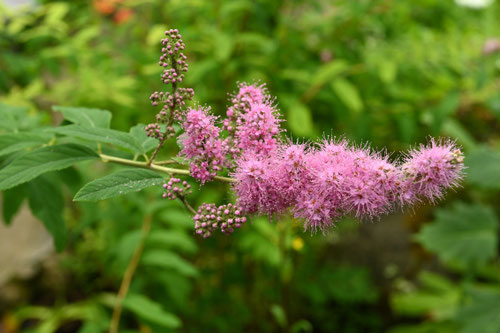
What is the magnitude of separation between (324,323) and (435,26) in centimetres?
278

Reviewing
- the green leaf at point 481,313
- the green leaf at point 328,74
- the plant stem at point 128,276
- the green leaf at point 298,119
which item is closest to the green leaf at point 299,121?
the green leaf at point 298,119

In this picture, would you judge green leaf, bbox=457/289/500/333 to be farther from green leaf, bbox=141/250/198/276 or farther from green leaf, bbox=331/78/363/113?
green leaf, bbox=141/250/198/276

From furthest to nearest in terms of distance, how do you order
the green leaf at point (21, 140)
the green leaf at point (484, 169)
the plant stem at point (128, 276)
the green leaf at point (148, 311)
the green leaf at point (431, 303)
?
the green leaf at point (431, 303), the green leaf at point (484, 169), the plant stem at point (128, 276), the green leaf at point (148, 311), the green leaf at point (21, 140)

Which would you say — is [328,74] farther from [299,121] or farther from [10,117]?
[10,117]

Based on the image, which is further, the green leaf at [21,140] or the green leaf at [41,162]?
the green leaf at [21,140]

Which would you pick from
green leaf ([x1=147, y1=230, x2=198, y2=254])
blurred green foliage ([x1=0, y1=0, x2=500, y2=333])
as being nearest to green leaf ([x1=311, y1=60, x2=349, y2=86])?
blurred green foliage ([x1=0, y1=0, x2=500, y2=333])

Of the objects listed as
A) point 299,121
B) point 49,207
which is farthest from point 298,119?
point 49,207

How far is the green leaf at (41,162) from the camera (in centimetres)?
101

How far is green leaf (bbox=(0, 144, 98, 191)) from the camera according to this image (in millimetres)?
1009

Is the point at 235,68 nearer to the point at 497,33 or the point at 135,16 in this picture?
the point at 135,16

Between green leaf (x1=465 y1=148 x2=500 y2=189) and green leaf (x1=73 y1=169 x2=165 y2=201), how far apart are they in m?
2.67

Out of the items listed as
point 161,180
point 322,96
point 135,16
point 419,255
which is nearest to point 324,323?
point 419,255

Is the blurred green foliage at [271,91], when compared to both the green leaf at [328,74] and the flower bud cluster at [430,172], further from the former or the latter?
the flower bud cluster at [430,172]

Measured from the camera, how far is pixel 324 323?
4066 mm
